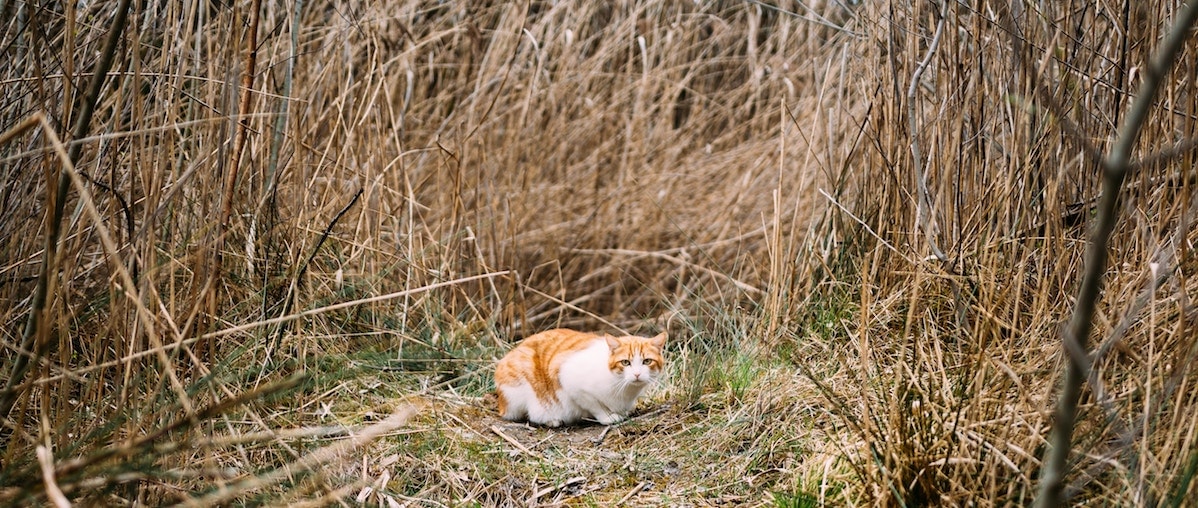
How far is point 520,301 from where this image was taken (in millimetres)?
3541

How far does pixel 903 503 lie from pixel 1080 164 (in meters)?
0.94

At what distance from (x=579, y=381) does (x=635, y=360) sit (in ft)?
0.51

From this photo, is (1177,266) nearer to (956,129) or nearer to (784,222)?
(956,129)

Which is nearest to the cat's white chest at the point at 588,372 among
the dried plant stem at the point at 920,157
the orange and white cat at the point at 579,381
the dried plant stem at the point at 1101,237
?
the orange and white cat at the point at 579,381

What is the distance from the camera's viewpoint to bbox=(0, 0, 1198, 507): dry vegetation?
5.32 ft

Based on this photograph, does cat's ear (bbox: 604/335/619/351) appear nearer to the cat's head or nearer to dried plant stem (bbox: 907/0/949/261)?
the cat's head

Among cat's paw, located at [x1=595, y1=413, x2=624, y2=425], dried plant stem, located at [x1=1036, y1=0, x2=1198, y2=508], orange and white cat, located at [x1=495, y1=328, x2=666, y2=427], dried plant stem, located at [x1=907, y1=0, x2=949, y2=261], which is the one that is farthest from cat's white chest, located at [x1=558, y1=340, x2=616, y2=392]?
dried plant stem, located at [x1=1036, y1=0, x2=1198, y2=508]

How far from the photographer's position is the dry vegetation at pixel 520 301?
63.9 inches

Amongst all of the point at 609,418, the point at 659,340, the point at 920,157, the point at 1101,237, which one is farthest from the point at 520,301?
the point at 1101,237

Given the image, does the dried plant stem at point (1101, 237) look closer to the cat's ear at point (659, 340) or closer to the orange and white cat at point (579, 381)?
the orange and white cat at point (579, 381)

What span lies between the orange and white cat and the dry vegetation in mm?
63

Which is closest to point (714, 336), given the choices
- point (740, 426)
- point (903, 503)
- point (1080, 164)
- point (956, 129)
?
point (740, 426)

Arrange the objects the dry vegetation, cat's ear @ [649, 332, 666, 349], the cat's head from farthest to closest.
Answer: cat's ear @ [649, 332, 666, 349], the cat's head, the dry vegetation

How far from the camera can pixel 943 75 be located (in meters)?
2.48
